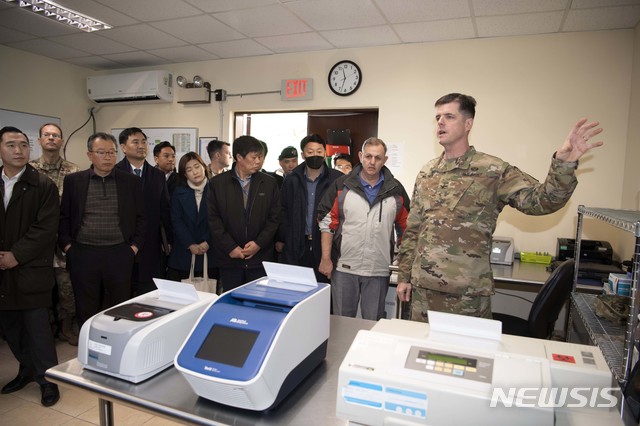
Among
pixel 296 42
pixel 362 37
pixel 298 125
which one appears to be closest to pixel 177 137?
pixel 298 125

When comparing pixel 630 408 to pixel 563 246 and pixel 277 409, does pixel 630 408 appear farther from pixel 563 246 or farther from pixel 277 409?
pixel 563 246

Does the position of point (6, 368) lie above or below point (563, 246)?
below

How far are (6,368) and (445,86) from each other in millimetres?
4195

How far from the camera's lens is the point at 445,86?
3.81 meters

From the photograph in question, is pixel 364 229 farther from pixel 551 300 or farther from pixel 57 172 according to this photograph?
pixel 57 172

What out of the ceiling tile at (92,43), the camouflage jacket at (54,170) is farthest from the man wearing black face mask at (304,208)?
the ceiling tile at (92,43)

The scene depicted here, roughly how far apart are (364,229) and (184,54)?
338 cm

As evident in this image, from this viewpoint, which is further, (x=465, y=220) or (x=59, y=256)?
(x=59, y=256)

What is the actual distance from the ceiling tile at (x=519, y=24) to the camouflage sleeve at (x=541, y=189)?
205 cm

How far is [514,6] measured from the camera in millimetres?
3006

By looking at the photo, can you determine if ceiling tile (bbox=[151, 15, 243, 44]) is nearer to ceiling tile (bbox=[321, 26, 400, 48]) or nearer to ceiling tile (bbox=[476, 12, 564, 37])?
ceiling tile (bbox=[321, 26, 400, 48])

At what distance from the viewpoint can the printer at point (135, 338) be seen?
3.53ft

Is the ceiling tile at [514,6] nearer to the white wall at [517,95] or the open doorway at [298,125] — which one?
the white wall at [517,95]

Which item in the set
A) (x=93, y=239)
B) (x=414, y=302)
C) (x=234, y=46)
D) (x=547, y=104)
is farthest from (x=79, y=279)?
(x=547, y=104)
